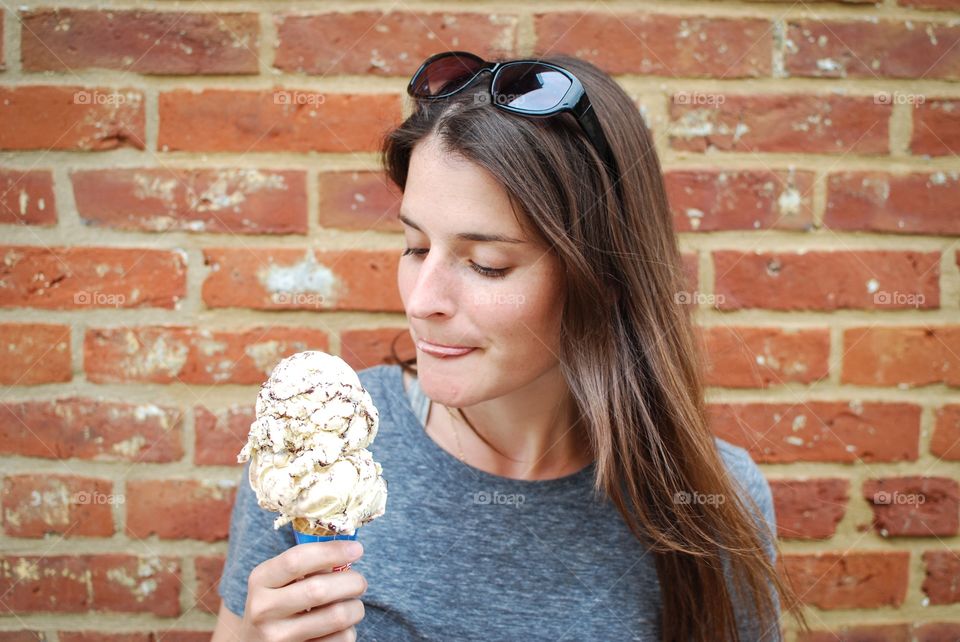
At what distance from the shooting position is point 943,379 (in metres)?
1.36

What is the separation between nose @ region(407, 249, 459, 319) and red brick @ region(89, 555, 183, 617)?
2.44ft

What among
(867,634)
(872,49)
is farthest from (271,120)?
(867,634)

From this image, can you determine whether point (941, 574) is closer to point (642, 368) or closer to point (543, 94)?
point (642, 368)

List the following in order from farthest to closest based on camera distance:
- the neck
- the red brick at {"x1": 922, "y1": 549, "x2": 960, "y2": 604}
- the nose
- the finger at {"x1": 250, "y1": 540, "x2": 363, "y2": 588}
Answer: the red brick at {"x1": 922, "y1": 549, "x2": 960, "y2": 604}, the neck, the nose, the finger at {"x1": 250, "y1": 540, "x2": 363, "y2": 588}

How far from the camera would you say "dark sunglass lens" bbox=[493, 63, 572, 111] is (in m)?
1.00

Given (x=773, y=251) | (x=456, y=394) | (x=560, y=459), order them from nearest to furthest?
(x=456, y=394) < (x=560, y=459) < (x=773, y=251)

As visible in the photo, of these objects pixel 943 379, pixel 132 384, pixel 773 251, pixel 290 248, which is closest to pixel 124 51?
pixel 290 248

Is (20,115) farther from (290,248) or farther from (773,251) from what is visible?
(773,251)

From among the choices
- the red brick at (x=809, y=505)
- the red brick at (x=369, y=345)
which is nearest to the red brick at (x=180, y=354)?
the red brick at (x=369, y=345)

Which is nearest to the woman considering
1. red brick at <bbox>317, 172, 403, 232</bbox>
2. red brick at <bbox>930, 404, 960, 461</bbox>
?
red brick at <bbox>317, 172, 403, 232</bbox>

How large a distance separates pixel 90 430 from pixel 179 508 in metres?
0.21

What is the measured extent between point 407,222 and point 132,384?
63cm

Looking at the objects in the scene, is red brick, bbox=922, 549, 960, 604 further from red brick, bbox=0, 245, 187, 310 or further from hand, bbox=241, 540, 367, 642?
red brick, bbox=0, 245, 187, 310

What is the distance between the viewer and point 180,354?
1280 mm
